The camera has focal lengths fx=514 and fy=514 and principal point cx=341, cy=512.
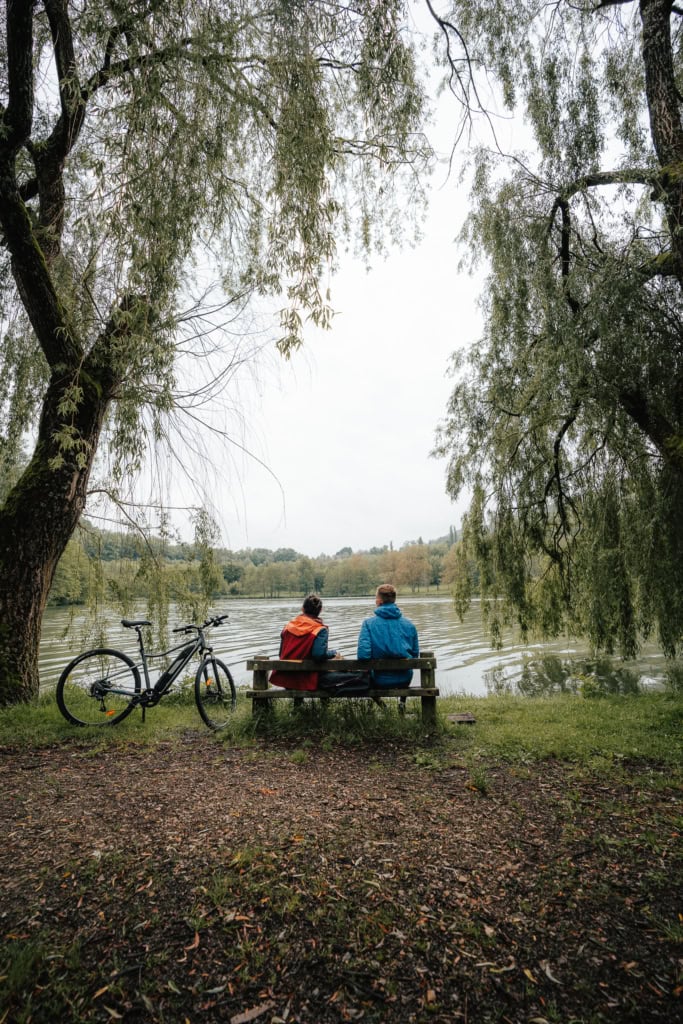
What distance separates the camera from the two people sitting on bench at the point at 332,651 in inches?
179

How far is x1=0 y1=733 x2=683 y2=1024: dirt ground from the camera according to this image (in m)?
1.70

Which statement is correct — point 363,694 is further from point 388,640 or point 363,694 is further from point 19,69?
point 19,69

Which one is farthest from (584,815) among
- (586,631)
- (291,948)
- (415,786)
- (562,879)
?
(586,631)

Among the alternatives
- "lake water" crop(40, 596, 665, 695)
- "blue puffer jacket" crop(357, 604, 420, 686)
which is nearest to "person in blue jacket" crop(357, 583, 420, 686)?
"blue puffer jacket" crop(357, 604, 420, 686)

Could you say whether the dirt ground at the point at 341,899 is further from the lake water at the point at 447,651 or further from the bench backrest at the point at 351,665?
the lake water at the point at 447,651

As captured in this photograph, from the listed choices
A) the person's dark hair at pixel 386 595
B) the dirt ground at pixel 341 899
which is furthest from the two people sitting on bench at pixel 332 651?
the dirt ground at pixel 341 899

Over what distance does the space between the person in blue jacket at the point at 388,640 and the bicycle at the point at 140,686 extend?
150 centimetres

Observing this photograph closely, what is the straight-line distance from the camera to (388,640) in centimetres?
467

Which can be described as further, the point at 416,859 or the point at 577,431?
the point at 577,431

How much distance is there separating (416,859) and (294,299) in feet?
11.1

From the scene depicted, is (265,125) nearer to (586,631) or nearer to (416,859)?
(416,859)

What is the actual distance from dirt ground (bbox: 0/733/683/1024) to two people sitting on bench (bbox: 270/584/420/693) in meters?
1.10

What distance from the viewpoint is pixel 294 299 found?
3.55m

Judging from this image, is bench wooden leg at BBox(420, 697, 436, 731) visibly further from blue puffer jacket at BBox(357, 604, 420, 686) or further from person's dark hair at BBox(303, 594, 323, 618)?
person's dark hair at BBox(303, 594, 323, 618)
